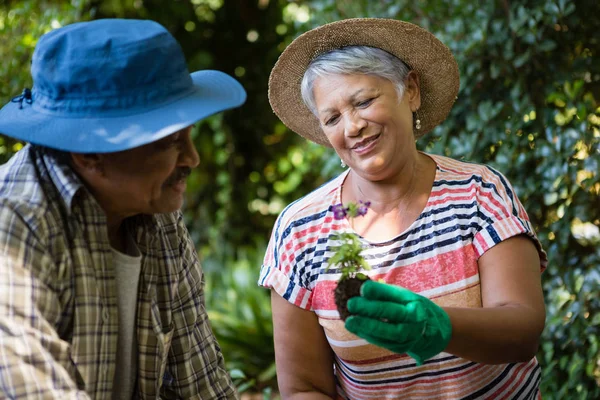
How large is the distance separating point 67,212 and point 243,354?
139 inches

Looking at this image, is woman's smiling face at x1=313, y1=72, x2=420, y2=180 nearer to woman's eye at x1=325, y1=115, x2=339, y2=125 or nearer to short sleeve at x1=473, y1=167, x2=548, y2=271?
woman's eye at x1=325, y1=115, x2=339, y2=125

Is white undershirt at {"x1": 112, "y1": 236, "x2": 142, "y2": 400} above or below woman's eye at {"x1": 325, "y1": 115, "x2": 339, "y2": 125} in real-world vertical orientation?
below

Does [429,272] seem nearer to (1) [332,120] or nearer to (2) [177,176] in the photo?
(1) [332,120]

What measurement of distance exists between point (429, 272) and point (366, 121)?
48 cm

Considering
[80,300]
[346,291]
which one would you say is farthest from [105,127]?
[346,291]

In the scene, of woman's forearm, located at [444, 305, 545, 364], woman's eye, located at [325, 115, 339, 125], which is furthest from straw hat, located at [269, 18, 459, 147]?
woman's forearm, located at [444, 305, 545, 364]

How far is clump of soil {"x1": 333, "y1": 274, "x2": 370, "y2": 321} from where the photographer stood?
182 centimetres

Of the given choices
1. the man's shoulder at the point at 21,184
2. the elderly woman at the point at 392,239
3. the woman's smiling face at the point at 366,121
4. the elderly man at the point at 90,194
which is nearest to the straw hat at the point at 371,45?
the elderly woman at the point at 392,239

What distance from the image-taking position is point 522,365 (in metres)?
2.28

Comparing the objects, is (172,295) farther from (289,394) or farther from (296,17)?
(296,17)

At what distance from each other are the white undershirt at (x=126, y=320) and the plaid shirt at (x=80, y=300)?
0.07 ft

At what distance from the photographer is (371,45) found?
236 centimetres

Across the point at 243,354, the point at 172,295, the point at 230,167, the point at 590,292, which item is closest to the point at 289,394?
the point at 172,295

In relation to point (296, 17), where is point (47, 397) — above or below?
below
